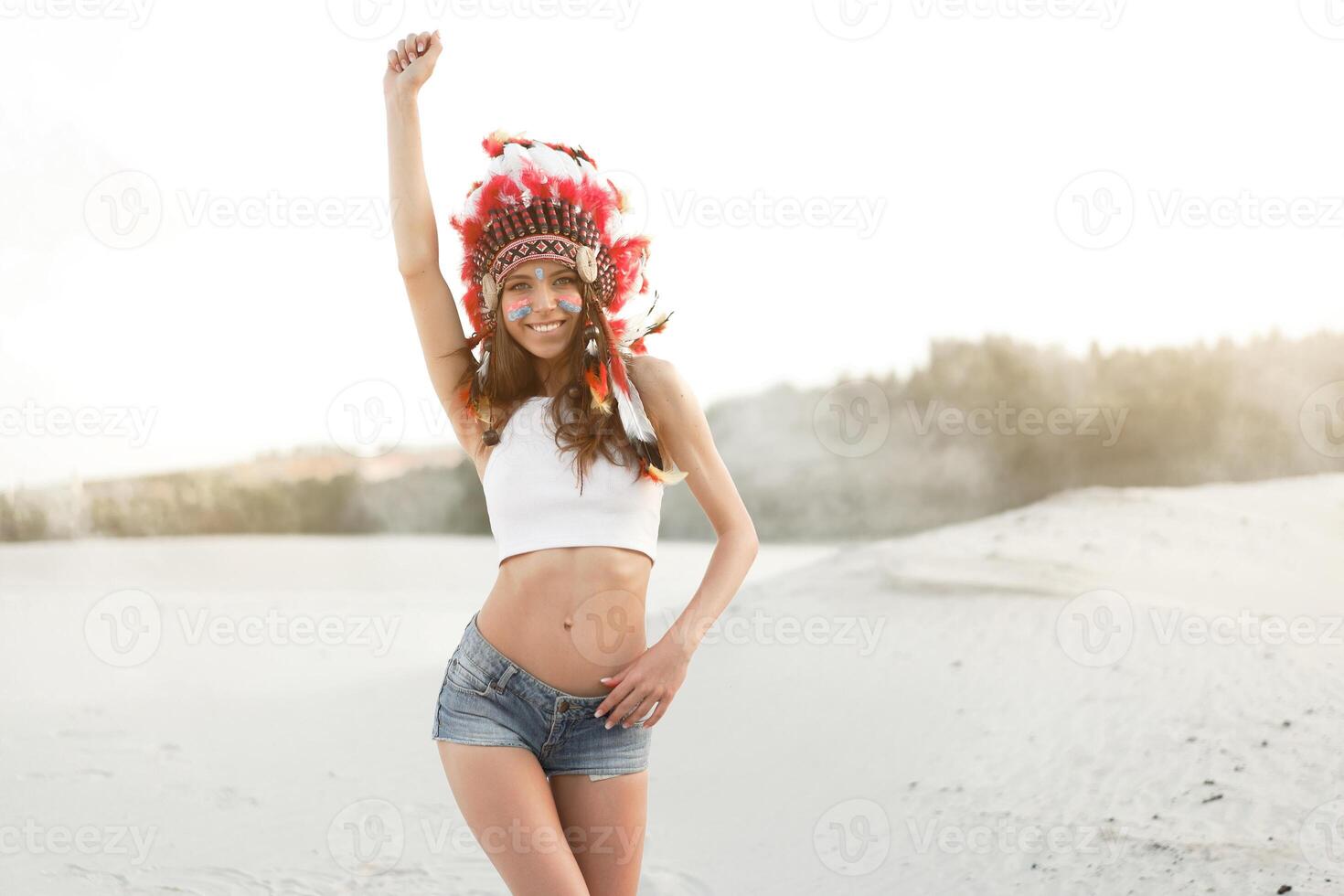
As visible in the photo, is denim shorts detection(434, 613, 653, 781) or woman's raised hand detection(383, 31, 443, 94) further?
Result: woman's raised hand detection(383, 31, 443, 94)

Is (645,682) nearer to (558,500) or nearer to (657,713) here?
(657,713)

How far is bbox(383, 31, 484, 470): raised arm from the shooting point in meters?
1.82

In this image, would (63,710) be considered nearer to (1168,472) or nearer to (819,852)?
(819,852)

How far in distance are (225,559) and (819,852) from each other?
6.65 meters

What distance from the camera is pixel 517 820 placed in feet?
5.31

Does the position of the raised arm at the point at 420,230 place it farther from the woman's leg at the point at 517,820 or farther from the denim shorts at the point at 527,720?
the woman's leg at the point at 517,820

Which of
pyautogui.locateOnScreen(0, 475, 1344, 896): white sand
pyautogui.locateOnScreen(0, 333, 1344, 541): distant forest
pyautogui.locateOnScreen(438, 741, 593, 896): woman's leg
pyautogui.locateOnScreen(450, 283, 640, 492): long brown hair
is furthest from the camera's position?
pyautogui.locateOnScreen(0, 333, 1344, 541): distant forest

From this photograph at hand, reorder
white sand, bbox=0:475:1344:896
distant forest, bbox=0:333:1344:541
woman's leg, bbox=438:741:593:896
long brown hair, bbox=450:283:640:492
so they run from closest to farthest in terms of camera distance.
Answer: woman's leg, bbox=438:741:593:896
long brown hair, bbox=450:283:640:492
white sand, bbox=0:475:1344:896
distant forest, bbox=0:333:1344:541

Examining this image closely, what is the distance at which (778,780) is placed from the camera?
4.55 m

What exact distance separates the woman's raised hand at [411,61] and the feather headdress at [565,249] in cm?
16

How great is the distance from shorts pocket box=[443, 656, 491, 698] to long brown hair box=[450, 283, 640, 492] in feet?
1.05

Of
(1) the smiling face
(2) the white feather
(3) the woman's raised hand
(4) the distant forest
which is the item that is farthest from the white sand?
(3) the woman's raised hand

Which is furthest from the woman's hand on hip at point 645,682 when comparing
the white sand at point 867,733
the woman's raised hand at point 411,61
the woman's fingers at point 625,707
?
the white sand at point 867,733

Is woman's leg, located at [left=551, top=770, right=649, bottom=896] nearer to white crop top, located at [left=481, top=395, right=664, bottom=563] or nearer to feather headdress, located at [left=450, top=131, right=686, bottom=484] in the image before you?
white crop top, located at [left=481, top=395, right=664, bottom=563]
